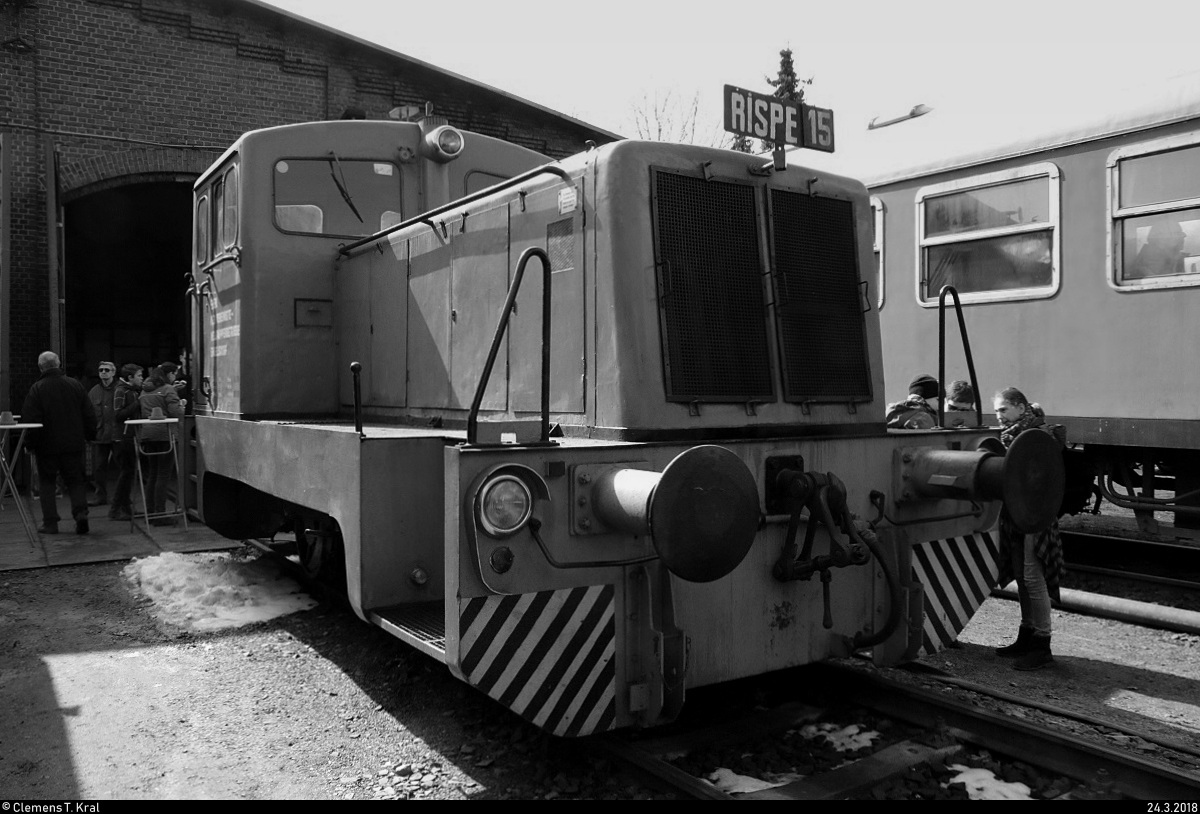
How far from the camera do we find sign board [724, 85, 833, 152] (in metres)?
Result: 3.81

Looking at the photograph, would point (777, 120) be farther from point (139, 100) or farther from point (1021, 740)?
point (139, 100)

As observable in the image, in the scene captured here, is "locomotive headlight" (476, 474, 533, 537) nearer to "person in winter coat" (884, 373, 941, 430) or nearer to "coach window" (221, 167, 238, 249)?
"person in winter coat" (884, 373, 941, 430)

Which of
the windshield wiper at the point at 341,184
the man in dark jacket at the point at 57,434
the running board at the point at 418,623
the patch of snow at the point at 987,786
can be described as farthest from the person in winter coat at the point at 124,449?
the patch of snow at the point at 987,786

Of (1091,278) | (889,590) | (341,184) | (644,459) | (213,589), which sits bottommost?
(213,589)

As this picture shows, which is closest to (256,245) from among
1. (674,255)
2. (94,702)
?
(94,702)

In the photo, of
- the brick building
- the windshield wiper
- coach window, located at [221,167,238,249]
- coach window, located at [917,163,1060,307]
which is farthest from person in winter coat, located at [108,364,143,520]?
coach window, located at [917,163,1060,307]

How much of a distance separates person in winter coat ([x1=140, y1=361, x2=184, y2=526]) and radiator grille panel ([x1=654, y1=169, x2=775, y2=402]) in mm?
7463

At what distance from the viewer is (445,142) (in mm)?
5801

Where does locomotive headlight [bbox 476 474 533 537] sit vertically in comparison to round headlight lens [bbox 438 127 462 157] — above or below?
below

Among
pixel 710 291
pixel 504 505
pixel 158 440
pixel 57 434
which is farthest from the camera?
pixel 158 440

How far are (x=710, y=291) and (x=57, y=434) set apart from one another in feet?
25.2

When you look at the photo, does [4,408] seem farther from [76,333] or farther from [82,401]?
[76,333]

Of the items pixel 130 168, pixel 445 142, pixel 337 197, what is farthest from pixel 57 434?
pixel 445 142

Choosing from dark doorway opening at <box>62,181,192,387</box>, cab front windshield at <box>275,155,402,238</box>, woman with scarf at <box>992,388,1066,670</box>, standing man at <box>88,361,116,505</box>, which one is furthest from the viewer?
dark doorway opening at <box>62,181,192,387</box>
